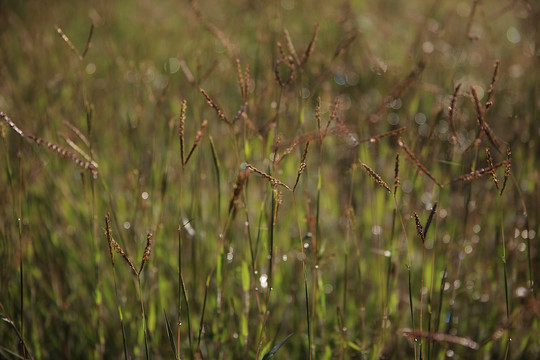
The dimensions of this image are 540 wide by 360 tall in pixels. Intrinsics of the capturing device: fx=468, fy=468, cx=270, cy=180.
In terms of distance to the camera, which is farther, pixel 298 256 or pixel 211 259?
pixel 298 256

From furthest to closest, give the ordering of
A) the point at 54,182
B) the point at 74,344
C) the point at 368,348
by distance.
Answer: the point at 54,182, the point at 74,344, the point at 368,348

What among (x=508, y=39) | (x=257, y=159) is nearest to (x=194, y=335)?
(x=257, y=159)

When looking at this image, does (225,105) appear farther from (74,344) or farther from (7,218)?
(74,344)

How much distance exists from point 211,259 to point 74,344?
469mm

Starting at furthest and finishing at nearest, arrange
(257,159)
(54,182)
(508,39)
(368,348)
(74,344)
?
(508,39)
(257,159)
(54,182)
(74,344)
(368,348)

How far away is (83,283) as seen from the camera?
1.46m

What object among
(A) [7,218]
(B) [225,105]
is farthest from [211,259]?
(B) [225,105]

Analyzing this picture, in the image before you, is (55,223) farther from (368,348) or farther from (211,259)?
(368,348)

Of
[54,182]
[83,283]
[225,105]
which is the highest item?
[225,105]

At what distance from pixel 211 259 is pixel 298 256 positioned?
1.02 ft

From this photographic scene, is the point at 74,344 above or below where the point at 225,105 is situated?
below

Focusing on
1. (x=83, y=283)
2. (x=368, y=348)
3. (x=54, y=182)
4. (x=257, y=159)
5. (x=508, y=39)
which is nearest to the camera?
(x=368, y=348)

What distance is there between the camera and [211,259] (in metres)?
1.54

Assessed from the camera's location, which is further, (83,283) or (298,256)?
(298,256)
